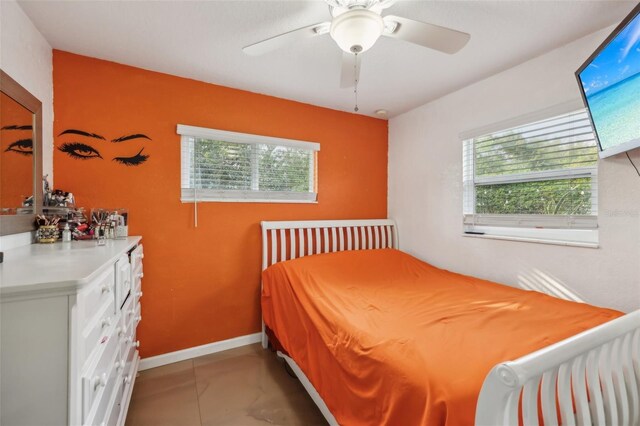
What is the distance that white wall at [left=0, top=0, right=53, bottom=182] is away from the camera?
1.44 metres

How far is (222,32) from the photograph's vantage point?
1.77 meters

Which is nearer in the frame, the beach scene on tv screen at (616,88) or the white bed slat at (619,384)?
the white bed slat at (619,384)

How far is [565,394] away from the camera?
0.87m

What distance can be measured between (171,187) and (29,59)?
1094mm

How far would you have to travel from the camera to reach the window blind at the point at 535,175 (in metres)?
1.88

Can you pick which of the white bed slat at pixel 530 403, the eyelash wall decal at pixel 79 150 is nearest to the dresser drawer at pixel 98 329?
the white bed slat at pixel 530 403

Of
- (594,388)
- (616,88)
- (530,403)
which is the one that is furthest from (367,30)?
(594,388)

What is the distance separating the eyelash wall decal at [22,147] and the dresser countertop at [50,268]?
21.5 inches

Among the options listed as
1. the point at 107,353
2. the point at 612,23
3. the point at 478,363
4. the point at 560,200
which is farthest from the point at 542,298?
A: the point at 107,353

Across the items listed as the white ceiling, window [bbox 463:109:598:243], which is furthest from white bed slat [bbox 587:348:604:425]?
the white ceiling

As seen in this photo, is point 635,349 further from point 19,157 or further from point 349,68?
point 19,157

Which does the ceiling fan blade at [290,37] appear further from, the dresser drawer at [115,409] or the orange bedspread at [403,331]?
the dresser drawer at [115,409]

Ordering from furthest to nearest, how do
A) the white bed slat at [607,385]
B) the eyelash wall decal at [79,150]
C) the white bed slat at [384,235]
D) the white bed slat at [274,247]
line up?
1. the white bed slat at [384,235]
2. the white bed slat at [274,247]
3. the eyelash wall decal at [79,150]
4. the white bed slat at [607,385]

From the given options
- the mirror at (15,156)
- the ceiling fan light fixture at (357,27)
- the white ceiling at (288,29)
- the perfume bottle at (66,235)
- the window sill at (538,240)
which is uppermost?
the white ceiling at (288,29)
